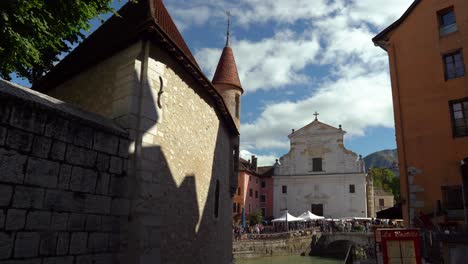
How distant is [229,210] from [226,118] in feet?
11.5

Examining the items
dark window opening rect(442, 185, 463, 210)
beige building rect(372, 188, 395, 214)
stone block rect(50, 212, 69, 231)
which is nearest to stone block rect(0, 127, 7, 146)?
stone block rect(50, 212, 69, 231)

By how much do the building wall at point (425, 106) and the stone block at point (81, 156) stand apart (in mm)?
11077

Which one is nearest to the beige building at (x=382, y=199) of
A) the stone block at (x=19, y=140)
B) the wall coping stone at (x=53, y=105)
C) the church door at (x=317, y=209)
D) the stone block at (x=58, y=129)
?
the church door at (x=317, y=209)

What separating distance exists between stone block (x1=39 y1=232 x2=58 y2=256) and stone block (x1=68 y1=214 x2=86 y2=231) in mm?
275

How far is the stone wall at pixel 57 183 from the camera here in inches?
184

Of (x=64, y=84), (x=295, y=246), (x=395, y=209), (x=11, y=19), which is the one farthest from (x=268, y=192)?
(x=11, y=19)

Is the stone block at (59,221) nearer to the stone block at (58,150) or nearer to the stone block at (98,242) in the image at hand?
the stone block at (98,242)

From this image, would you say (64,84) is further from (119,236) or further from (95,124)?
(119,236)

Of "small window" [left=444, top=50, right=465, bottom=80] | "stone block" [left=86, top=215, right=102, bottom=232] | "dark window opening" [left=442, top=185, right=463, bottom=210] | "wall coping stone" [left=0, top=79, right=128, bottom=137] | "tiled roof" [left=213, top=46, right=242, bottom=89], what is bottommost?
"stone block" [left=86, top=215, right=102, bottom=232]

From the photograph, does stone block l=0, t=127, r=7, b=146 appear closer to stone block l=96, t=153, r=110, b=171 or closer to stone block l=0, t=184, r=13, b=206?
stone block l=0, t=184, r=13, b=206

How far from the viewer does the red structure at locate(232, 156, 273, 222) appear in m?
40.8

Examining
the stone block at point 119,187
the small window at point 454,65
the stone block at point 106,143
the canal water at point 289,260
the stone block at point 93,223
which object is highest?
the small window at point 454,65

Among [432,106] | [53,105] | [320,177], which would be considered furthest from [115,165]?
[320,177]

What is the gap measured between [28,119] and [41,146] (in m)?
0.41
